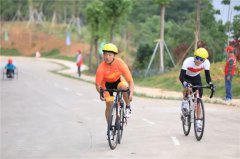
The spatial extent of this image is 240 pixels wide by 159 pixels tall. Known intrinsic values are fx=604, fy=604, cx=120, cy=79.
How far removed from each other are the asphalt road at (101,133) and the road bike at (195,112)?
0.83 feet

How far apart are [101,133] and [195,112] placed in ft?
9.10

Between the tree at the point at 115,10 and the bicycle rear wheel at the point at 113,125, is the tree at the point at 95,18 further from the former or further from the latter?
the bicycle rear wheel at the point at 113,125

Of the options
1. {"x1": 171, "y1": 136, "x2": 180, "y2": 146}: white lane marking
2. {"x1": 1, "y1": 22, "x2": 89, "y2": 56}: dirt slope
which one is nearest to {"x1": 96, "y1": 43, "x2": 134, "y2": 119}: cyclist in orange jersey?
{"x1": 171, "y1": 136, "x2": 180, "y2": 146}: white lane marking

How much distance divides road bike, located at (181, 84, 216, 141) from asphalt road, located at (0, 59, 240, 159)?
0.25m

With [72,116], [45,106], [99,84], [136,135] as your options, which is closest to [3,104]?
[45,106]

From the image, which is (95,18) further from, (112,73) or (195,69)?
(112,73)

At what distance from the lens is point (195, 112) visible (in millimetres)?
12141

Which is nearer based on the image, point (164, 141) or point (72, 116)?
point (164, 141)

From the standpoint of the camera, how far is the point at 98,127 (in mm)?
15203

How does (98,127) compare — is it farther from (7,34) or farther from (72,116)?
(7,34)

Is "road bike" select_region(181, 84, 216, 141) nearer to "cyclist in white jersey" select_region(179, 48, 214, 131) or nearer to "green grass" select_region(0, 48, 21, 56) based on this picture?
"cyclist in white jersey" select_region(179, 48, 214, 131)

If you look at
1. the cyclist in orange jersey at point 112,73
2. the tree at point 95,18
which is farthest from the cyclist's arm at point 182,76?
the tree at point 95,18

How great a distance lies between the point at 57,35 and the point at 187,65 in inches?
3677

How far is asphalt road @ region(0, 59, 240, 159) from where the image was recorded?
36.0ft
